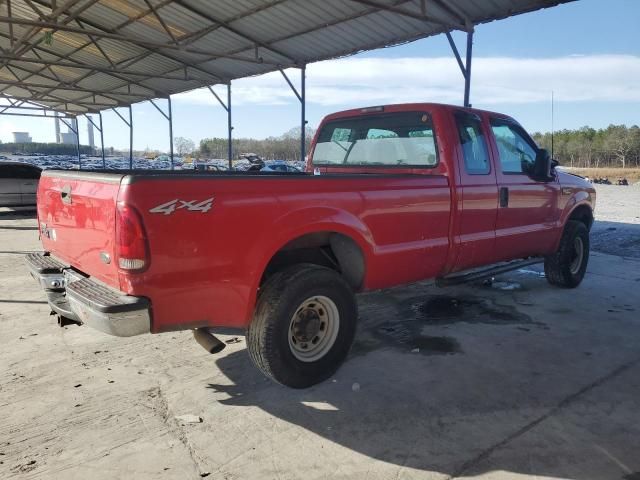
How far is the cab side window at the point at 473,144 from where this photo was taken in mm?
4512

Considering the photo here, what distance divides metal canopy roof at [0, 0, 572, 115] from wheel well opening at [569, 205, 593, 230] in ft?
14.4

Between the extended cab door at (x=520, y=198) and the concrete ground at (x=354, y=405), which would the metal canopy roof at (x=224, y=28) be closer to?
the extended cab door at (x=520, y=198)

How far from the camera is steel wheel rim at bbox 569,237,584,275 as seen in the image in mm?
6348

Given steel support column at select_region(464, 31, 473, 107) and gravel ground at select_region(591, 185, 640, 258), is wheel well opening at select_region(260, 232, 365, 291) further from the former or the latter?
steel support column at select_region(464, 31, 473, 107)

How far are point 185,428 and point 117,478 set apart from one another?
1.71ft

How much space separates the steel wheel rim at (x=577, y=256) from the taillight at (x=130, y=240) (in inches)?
223

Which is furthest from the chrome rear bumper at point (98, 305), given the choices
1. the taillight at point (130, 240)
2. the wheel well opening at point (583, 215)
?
the wheel well opening at point (583, 215)

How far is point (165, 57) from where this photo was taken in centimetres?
1645

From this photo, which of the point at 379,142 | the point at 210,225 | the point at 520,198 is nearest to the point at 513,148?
the point at 520,198

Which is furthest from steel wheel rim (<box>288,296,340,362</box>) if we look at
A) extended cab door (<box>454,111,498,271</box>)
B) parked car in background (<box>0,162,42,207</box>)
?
parked car in background (<box>0,162,42,207</box>)

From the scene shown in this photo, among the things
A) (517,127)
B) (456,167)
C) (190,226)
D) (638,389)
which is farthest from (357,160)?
(638,389)

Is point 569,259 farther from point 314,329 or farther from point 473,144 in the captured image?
point 314,329

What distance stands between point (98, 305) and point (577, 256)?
6.01 meters

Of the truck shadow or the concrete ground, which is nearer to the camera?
the concrete ground
